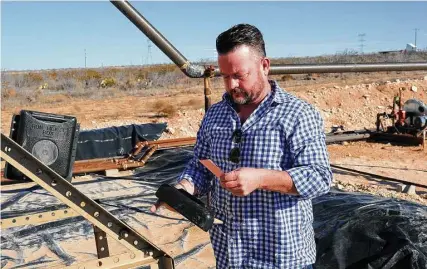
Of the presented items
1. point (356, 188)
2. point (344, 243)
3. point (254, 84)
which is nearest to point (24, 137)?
point (254, 84)

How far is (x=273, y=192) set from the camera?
2.01 metres

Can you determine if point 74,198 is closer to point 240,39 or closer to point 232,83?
point 232,83

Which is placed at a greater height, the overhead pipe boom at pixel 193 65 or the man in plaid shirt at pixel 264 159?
the overhead pipe boom at pixel 193 65

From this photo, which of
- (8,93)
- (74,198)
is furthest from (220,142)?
(8,93)

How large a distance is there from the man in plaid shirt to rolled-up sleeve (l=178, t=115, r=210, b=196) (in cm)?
15

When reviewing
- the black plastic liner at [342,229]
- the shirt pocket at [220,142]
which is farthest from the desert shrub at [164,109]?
Result: the shirt pocket at [220,142]

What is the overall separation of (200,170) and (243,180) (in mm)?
544

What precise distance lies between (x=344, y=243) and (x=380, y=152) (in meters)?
7.89

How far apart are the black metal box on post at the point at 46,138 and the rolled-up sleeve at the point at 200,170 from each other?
0.95 metres

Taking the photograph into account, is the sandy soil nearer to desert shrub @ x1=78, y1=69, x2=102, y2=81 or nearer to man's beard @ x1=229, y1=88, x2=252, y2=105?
man's beard @ x1=229, y1=88, x2=252, y2=105

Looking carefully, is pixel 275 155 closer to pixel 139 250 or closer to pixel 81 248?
pixel 139 250

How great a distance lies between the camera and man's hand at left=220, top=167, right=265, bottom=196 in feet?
5.91

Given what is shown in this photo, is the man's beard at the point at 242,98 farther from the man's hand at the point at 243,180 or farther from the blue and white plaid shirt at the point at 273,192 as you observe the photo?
the man's hand at the point at 243,180

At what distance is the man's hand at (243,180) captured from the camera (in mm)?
1801
